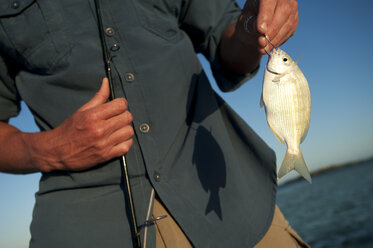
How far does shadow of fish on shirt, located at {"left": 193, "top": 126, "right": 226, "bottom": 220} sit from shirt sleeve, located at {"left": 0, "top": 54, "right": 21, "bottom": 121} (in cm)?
150

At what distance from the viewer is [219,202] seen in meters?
1.74

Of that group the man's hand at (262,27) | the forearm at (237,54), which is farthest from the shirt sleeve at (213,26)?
the man's hand at (262,27)

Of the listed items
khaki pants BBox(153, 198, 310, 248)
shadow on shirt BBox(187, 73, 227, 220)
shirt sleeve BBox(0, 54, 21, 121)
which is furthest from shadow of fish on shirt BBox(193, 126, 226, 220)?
shirt sleeve BBox(0, 54, 21, 121)

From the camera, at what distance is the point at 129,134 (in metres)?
1.60

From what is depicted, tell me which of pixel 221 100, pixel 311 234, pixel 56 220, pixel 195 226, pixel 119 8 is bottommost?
pixel 311 234

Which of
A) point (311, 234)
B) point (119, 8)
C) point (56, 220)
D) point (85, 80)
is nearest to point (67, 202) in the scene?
point (56, 220)

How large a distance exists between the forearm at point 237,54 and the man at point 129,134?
43 millimetres

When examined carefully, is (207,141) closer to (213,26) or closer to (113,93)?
(113,93)

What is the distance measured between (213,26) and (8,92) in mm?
1797

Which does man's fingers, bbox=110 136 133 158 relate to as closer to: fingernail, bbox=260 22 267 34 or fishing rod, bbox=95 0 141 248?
fishing rod, bbox=95 0 141 248

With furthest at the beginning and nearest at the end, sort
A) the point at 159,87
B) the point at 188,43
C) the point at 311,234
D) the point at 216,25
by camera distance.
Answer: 1. the point at 311,234
2. the point at 216,25
3. the point at 188,43
4. the point at 159,87

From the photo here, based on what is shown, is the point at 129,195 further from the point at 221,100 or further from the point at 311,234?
the point at 311,234

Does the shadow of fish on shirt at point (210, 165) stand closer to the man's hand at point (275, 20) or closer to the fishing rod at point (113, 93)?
the fishing rod at point (113, 93)

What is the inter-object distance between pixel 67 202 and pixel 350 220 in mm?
17978
